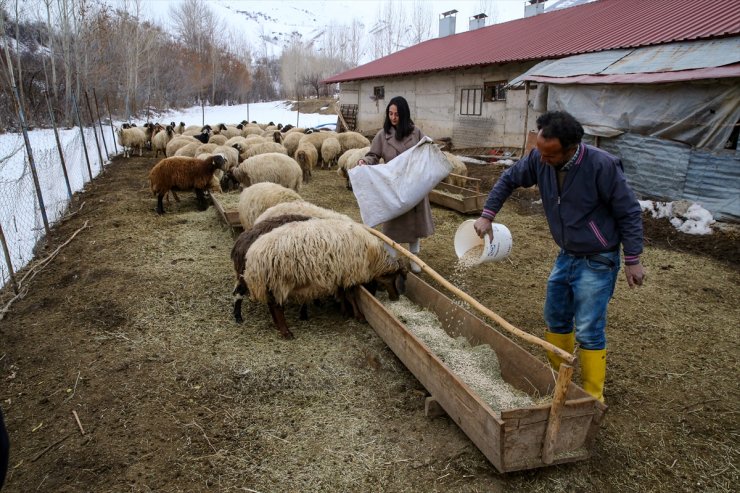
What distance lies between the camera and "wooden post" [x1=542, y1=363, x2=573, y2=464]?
231 cm

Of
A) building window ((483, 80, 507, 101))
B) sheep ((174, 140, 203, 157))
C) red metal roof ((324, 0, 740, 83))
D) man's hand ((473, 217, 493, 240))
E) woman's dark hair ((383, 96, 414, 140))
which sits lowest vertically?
sheep ((174, 140, 203, 157))

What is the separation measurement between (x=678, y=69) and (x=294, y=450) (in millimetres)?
9261

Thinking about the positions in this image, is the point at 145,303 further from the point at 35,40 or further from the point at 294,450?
the point at 35,40

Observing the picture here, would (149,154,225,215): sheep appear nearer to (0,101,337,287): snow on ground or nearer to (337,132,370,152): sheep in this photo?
(0,101,337,287): snow on ground

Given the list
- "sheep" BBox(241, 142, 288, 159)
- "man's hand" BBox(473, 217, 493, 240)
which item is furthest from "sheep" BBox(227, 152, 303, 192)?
"man's hand" BBox(473, 217, 493, 240)

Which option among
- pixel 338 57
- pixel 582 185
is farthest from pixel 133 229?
pixel 338 57

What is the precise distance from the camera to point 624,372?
3762mm

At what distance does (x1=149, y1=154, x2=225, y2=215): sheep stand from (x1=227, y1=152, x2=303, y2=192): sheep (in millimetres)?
459

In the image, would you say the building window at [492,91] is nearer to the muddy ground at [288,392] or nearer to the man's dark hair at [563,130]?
the muddy ground at [288,392]

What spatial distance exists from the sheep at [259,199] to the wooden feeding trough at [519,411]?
3.58m

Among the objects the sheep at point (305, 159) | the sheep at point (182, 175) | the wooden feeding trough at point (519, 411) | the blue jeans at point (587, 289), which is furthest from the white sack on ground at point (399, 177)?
the sheep at point (305, 159)

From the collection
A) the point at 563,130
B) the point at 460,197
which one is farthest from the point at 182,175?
the point at 563,130

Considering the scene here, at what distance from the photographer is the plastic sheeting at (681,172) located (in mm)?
7625

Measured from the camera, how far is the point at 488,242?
3.50 metres
